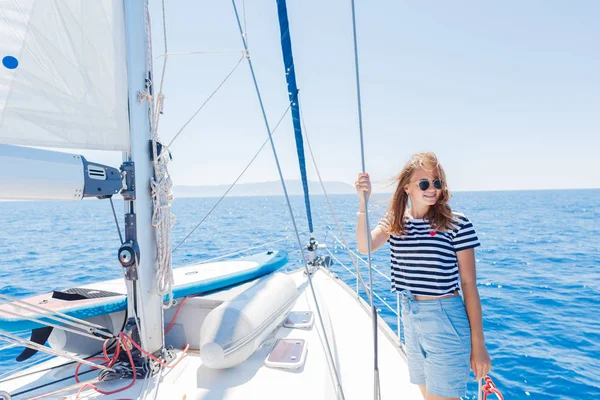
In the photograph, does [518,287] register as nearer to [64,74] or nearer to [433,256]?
[433,256]

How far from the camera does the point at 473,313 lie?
163cm

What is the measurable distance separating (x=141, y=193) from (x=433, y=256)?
1876 mm

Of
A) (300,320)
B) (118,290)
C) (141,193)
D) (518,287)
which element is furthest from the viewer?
(518,287)

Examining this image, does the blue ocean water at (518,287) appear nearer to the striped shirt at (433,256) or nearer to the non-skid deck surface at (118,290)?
the striped shirt at (433,256)

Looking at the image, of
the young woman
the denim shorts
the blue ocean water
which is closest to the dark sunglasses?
the young woman

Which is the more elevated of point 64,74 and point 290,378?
point 64,74

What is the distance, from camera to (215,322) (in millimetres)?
2424

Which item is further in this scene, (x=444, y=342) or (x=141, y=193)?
(x=141, y=193)

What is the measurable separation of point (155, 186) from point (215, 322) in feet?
3.43

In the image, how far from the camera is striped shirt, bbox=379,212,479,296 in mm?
1663

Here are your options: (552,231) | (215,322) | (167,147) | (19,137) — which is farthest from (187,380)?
(552,231)

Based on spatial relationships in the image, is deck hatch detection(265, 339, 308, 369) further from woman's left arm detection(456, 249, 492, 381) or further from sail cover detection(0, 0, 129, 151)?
sail cover detection(0, 0, 129, 151)

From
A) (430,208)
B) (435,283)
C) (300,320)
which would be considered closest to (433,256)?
(435,283)

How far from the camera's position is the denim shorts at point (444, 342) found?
5.24 feet
